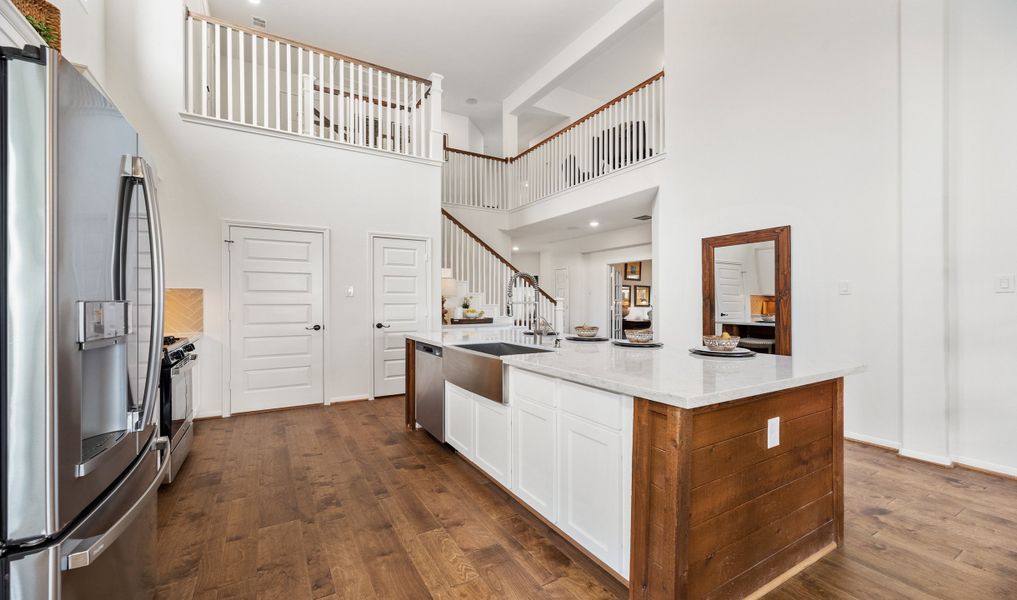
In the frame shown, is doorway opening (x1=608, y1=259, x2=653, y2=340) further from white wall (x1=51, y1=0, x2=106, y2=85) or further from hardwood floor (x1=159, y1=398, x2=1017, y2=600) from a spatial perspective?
white wall (x1=51, y1=0, x2=106, y2=85)

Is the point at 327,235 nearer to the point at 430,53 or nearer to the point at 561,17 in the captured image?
the point at 430,53

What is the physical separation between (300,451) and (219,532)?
119 centimetres

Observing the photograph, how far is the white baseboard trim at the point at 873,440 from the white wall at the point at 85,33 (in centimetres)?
650

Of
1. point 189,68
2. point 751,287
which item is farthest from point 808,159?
point 189,68

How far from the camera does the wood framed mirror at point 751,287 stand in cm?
393

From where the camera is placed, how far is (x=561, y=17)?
603 cm

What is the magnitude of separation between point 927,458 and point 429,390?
365 cm

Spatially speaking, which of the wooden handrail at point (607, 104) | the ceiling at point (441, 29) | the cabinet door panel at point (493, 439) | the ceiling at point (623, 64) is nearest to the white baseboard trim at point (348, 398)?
the cabinet door panel at point (493, 439)

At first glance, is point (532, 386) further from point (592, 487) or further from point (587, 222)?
point (587, 222)

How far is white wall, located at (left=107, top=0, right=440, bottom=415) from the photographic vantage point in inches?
163

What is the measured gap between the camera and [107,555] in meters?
1.10

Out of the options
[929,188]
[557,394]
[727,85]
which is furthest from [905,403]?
[727,85]

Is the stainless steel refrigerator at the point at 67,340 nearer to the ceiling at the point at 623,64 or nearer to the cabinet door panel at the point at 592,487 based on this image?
the cabinet door panel at the point at 592,487

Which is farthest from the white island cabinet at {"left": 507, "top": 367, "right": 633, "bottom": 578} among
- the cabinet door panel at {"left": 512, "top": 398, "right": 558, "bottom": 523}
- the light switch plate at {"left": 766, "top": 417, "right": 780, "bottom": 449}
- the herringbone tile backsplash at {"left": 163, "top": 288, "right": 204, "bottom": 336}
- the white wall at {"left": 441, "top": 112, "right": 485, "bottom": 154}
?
the white wall at {"left": 441, "top": 112, "right": 485, "bottom": 154}
